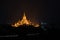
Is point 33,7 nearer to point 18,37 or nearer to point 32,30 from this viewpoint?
point 32,30

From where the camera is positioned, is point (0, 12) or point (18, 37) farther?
point (0, 12)

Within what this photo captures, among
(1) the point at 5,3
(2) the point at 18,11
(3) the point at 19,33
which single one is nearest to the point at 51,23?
(2) the point at 18,11

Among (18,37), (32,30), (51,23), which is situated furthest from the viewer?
(51,23)

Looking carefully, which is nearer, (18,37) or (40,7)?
(18,37)

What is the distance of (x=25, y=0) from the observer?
17.2 feet

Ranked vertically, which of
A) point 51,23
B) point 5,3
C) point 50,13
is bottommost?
point 51,23

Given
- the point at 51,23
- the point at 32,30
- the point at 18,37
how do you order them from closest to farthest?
the point at 18,37
the point at 32,30
the point at 51,23

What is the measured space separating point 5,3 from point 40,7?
101 centimetres

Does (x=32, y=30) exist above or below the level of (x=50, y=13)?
below

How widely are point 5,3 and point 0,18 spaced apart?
1.48ft

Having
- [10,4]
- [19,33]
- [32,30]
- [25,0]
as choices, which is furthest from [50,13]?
[19,33]

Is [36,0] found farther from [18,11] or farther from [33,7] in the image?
[18,11]

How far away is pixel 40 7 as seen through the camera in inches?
207

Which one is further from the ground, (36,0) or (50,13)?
(36,0)
